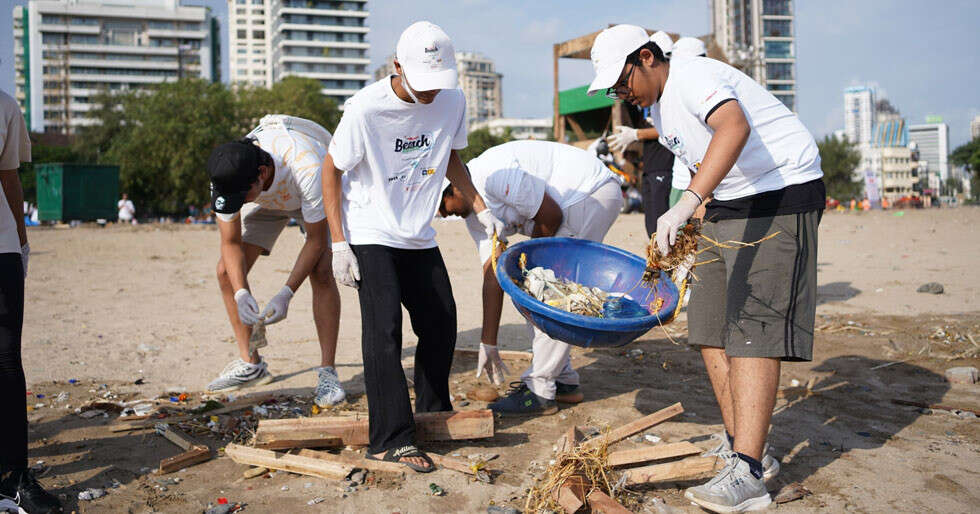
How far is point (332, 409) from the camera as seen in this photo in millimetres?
4281

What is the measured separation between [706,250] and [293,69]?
4508 inches

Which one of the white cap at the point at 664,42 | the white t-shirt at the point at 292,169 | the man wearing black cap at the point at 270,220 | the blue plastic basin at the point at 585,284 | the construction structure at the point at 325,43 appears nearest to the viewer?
the blue plastic basin at the point at 585,284

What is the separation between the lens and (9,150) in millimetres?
3123

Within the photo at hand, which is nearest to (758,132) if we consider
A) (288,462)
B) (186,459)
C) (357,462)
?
(357,462)

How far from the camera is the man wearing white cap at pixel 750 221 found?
285 cm

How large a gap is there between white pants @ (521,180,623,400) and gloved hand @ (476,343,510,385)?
306 mm

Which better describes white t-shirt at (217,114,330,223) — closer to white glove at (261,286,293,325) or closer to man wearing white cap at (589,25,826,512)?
white glove at (261,286,293,325)

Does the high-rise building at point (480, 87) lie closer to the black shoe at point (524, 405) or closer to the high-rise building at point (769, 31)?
the high-rise building at point (769, 31)

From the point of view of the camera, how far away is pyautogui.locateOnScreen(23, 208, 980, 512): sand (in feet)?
10.0

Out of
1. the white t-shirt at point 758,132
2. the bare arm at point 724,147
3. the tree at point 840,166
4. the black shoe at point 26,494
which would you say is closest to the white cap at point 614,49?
the white t-shirt at point 758,132

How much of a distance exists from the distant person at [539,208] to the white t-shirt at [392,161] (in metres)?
0.58

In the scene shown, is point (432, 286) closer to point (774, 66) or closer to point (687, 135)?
point (687, 135)

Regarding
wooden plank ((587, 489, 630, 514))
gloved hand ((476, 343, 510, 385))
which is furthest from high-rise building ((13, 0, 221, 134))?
wooden plank ((587, 489, 630, 514))

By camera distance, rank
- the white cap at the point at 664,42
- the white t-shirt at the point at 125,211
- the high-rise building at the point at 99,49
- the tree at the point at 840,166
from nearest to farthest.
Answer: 1. the white cap at the point at 664,42
2. the white t-shirt at the point at 125,211
3. the tree at the point at 840,166
4. the high-rise building at the point at 99,49
